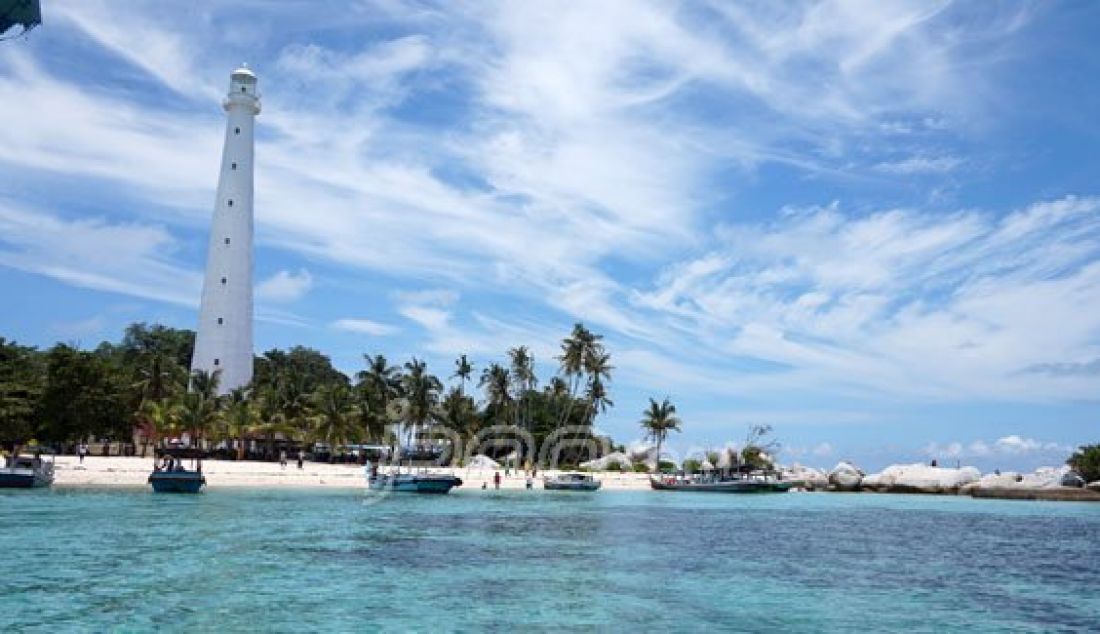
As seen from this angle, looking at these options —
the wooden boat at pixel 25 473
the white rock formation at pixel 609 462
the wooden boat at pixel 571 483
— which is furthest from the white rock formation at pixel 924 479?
the wooden boat at pixel 25 473

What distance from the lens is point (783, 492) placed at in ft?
333

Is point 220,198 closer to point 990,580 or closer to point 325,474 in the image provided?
point 325,474

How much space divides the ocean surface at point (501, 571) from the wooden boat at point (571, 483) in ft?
84.5

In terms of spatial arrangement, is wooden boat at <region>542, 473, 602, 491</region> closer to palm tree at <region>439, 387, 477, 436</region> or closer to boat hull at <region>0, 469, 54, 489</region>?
palm tree at <region>439, 387, 477, 436</region>

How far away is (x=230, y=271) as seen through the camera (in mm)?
82000

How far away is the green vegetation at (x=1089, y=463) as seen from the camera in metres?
97.9

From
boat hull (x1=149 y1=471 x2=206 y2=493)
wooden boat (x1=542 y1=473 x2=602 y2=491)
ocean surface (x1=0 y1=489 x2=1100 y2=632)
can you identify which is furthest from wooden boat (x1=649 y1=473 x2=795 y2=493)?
boat hull (x1=149 y1=471 x2=206 y2=493)

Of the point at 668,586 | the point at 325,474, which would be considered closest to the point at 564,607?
the point at 668,586

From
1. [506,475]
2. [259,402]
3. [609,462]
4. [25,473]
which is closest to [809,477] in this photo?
[609,462]

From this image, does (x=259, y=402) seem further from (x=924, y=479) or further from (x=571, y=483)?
(x=924, y=479)

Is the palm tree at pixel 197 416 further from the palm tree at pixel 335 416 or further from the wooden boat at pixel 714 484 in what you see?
the wooden boat at pixel 714 484

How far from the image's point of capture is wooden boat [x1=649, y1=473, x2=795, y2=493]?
90.2 m

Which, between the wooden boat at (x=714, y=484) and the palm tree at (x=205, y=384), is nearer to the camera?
the palm tree at (x=205, y=384)

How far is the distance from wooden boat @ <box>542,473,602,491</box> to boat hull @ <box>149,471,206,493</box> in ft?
106
